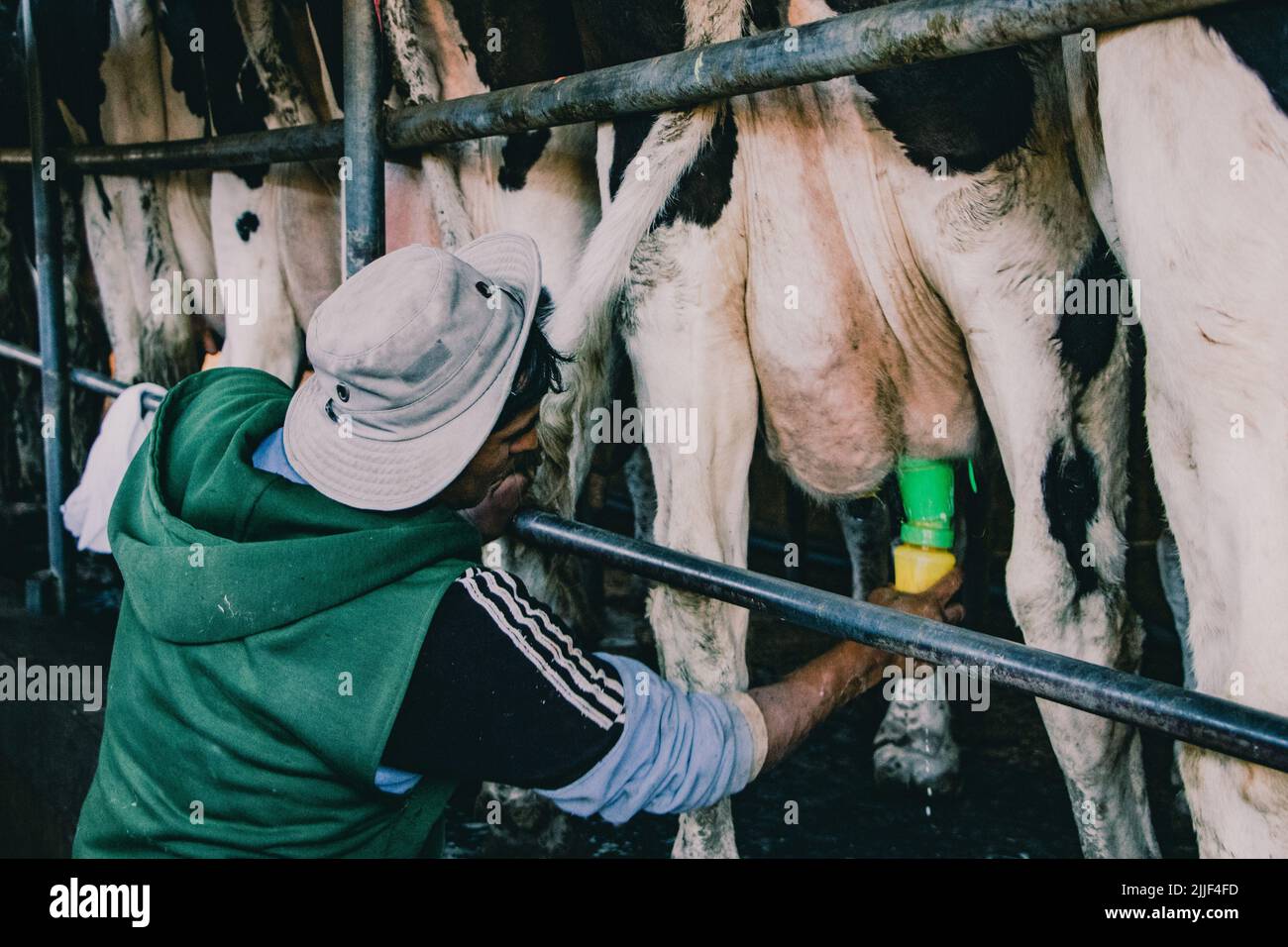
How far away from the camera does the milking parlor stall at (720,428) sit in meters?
1.50

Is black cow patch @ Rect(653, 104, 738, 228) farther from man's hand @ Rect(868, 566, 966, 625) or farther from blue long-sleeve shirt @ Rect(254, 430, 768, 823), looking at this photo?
blue long-sleeve shirt @ Rect(254, 430, 768, 823)

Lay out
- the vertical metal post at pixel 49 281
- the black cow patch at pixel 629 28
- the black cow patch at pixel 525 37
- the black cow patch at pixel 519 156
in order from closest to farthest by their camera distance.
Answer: the black cow patch at pixel 629 28 < the black cow patch at pixel 525 37 < the black cow patch at pixel 519 156 < the vertical metal post at pixel 49 281

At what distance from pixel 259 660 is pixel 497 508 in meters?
0.52

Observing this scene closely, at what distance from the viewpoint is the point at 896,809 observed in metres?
3.03

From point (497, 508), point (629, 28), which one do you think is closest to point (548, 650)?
point (497, 508)

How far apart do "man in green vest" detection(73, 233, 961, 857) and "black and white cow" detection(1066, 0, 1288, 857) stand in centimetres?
62

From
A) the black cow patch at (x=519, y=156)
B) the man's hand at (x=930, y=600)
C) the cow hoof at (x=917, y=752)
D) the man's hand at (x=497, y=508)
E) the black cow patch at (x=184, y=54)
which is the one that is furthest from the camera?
the black cow patch at (x=184, y=54)

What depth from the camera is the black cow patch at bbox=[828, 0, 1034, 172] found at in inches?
78.5

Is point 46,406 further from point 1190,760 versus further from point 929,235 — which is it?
point 1190,760

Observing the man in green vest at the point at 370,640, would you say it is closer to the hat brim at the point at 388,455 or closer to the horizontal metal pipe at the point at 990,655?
the hat brim at the point at 388,455

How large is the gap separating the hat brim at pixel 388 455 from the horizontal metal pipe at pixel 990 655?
17.2 inches

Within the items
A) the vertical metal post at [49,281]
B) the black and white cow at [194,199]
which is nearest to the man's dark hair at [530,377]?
the vertical metal post at [49,281]

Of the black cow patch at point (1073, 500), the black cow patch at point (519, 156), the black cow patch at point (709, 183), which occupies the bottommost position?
the black cow patch at point (1073, 500)

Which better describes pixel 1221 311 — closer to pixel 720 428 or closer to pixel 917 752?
pixel 720 428
